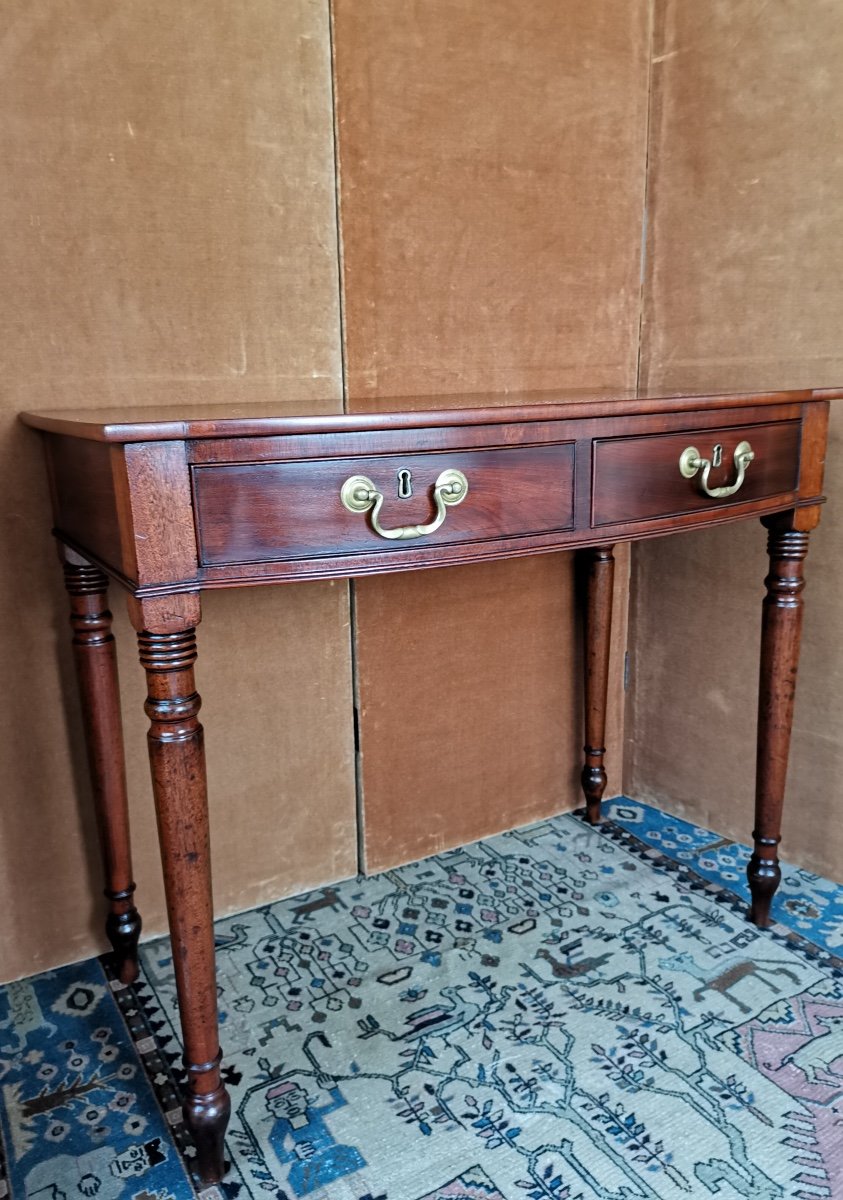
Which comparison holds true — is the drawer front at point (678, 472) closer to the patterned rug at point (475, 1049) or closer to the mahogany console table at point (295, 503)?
the mahogany console table at point (295, 503)

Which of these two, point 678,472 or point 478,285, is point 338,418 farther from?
point 478,285

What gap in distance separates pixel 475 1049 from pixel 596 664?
95 cm

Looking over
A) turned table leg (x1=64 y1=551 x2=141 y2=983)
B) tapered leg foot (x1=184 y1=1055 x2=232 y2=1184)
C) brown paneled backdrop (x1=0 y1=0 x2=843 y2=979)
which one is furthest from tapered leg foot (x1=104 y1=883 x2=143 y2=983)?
tapered leg foot (x1=184 y1=1055 x2=232 y2=1184)

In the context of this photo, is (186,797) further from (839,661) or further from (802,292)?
(802,292)

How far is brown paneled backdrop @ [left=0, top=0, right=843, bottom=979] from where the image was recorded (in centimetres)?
154

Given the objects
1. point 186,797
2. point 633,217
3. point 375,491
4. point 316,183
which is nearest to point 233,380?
point 316,183

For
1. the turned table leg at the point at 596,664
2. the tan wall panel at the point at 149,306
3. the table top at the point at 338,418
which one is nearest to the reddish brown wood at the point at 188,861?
the table top at the point at 338,418

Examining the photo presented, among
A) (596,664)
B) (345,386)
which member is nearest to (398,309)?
(345,386)

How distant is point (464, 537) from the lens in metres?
1.24

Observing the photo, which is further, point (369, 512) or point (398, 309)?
point (398, 309)

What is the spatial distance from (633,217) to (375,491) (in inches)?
50.4

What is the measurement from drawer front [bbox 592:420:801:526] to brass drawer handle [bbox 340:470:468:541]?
0.77ft

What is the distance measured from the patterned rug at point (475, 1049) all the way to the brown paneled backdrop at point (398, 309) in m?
0.18

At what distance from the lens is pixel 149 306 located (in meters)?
1.59
